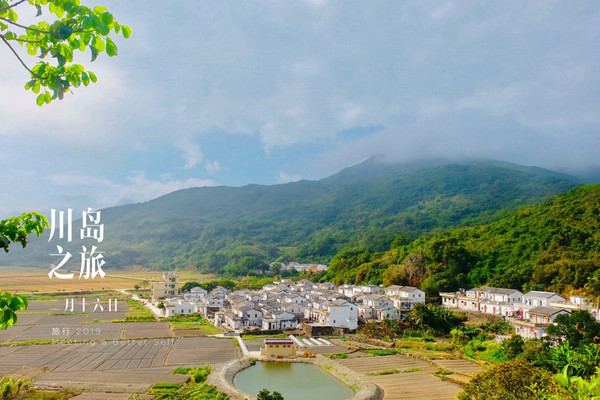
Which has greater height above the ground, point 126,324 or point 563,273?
point 563,273

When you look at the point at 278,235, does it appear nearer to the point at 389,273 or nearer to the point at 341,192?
the point at 341,192

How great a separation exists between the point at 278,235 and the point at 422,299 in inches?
2859

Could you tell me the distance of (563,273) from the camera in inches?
1100

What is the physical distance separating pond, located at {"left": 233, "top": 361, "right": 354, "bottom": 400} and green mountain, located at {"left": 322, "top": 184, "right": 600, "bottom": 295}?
54.5 feet

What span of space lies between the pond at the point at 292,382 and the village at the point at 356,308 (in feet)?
26.7

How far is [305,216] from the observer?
393ft

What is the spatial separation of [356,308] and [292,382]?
13212 millimetres

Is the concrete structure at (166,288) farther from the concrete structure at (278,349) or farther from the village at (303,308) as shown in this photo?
the concrete structure at (278,349)

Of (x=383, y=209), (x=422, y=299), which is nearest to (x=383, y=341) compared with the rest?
(x=422, y=299)

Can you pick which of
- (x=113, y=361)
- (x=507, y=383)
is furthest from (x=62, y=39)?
(x=113, y=361)

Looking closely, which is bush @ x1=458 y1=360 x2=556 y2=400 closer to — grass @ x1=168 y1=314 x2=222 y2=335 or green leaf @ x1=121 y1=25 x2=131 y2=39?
green leaf @ x1=121 y1=25 x2=131 y2=39

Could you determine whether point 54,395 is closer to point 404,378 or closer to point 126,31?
point 404,378

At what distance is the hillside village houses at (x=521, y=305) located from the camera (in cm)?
2234

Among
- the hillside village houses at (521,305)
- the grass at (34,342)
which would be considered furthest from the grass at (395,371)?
the grass at (34,342)
